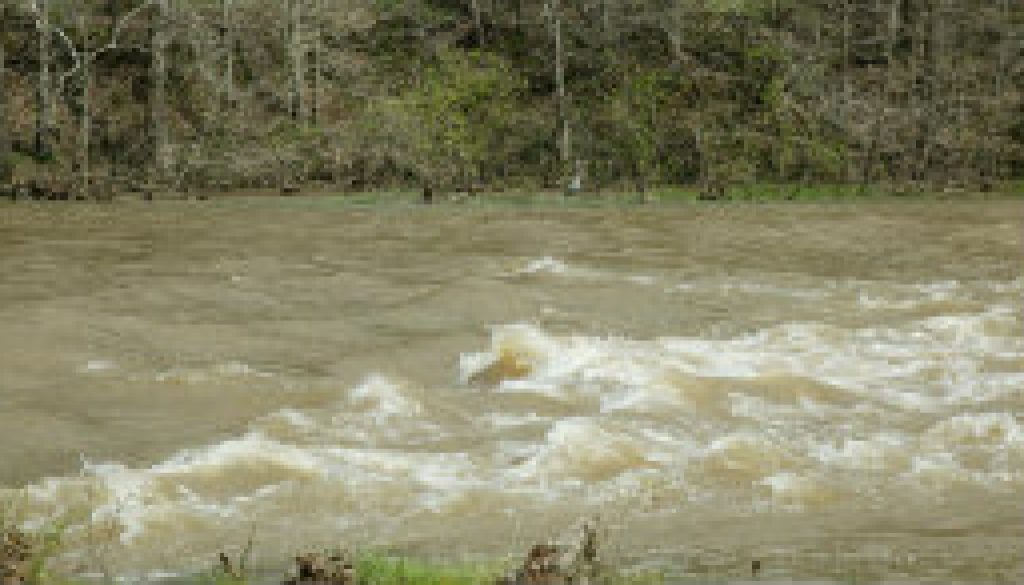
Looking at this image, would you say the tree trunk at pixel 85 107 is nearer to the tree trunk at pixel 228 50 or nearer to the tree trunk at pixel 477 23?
the tree trunk at pixel 228 50

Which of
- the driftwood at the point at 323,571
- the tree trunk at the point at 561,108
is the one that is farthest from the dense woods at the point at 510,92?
the driftwood at the point at 323,571

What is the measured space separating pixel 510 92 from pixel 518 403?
2466 centimetres

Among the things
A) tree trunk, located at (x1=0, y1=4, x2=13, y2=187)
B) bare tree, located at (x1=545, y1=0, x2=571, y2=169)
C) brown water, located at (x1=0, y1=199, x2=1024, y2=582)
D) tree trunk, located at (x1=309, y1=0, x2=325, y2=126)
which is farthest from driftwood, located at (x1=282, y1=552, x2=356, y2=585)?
tree trunk, located at (x1=309, y1=0, x2=325, y2=126)

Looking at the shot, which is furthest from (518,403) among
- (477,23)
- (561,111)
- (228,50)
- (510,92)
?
(477,23)

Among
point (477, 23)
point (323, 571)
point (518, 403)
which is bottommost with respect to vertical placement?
point (518, 403)

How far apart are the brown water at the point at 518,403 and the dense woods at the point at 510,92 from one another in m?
12.2

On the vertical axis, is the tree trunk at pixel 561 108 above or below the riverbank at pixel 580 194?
above

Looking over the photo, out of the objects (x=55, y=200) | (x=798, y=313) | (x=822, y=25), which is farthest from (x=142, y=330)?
(x=822, y=25)

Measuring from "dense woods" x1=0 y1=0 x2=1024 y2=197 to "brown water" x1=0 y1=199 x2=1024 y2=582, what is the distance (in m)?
12.2

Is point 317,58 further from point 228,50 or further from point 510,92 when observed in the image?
point 510,92

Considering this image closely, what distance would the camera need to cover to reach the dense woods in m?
30.8

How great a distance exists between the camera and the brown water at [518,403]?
6895 mm

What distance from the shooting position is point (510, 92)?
33938mm

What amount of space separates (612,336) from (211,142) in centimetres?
2108
